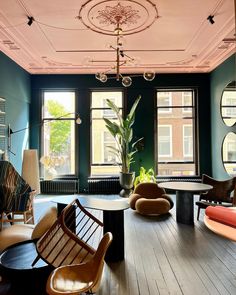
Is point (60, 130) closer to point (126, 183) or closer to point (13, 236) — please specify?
point (126, 183)

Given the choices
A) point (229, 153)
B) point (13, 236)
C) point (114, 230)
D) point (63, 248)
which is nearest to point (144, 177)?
point (229, 153)

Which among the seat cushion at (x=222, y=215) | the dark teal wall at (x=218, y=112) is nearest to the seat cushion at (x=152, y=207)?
the dark teal wall at (x=218, y=112)

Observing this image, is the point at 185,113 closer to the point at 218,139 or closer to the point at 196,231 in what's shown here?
the point at 218,139

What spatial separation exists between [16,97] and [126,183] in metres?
3.59

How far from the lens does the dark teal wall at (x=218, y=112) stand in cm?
616

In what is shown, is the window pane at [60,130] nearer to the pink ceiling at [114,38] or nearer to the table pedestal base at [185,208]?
the pink ceiling at [114,38]

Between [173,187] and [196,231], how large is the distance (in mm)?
862

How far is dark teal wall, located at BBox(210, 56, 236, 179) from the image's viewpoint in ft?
20.2

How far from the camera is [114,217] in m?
3.21

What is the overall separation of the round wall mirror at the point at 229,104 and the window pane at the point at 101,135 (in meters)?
2.88

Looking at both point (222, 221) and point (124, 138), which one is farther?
point (124, 138)

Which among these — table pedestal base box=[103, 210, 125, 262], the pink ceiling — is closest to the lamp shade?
the pink ceiling

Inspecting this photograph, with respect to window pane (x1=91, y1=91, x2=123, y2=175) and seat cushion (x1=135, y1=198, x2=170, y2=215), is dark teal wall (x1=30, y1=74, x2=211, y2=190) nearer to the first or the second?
window pane (x1=91, y1=91, x2=123, y2=175)

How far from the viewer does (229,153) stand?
20.5ft
